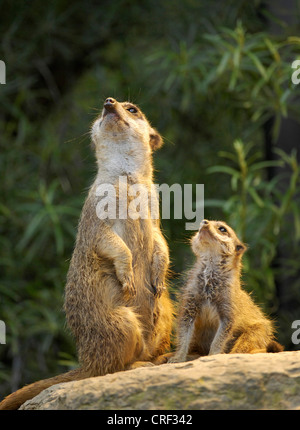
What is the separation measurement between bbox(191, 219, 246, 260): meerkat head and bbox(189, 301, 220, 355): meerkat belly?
220 millimetres

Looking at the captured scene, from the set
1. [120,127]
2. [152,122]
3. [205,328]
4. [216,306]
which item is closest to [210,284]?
[216,306]

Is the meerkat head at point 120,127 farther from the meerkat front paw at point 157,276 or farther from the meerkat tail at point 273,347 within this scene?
the meerkat tail at point 273,347

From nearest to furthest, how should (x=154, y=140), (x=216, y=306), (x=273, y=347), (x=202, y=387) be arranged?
1. (x=202, y=387)
2. (x=273, y=347)
3. (x=216, y=306)
4. (x=154, y=140)

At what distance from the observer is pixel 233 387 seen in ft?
7.55

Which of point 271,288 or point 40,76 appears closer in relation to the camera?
point 271,288

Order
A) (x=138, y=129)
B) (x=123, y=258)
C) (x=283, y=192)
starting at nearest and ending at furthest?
1. (x=123, y=258)
2. (x=138, y=129)
3. (x=283, y=192)

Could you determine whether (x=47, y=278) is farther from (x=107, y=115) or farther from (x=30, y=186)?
(x=107, y=115)

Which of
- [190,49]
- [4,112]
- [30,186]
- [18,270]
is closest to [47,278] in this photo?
[18,270]

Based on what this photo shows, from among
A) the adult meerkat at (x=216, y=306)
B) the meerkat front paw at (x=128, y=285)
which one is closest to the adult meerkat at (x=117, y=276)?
the meerkat front paw at (x=128, y=285)

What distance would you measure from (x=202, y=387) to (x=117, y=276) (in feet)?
2.49

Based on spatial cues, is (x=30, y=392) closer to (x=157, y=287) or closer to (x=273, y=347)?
(x=157, y=287)

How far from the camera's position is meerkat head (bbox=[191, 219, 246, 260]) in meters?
2.90

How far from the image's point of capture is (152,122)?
5441 mm

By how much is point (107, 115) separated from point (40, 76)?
10.4 feet
